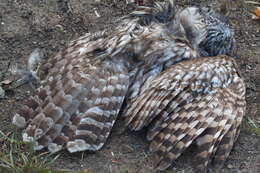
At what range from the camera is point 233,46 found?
5.51m

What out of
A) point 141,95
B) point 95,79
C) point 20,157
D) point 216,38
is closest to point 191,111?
point 141,95

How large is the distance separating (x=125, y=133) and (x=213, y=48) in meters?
1.49

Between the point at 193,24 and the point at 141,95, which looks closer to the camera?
the point at 141,95

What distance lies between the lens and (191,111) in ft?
14.6

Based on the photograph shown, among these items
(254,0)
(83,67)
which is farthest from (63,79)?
(254,0)

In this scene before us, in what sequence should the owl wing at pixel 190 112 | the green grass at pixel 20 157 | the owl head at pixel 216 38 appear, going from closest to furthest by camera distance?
the green grass at pixel 20 157 < the owl wing at pixel 190 112 < the owl head at pixel 216 38

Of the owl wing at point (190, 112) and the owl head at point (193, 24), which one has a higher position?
the owl head at point (193, 24)

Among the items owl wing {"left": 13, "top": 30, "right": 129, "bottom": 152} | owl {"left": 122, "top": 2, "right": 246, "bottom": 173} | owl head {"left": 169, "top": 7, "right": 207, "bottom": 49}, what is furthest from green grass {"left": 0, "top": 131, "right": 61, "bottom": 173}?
owl head {"left": 169, "top": 7, "right": 207, "bottom": 49}

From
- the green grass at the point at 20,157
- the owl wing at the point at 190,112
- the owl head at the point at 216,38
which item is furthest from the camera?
the owl head at the point at 216,38

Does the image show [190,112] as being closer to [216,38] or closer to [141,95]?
[141,95]

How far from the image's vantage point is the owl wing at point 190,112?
4.31 meters

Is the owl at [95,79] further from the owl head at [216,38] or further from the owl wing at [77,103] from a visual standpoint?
the owl head at [216,38]

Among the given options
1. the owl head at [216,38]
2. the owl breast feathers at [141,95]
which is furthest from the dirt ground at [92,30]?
the owl head at [216,38]

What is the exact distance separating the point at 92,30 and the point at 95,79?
143cm
